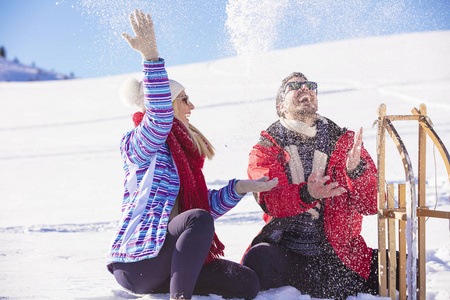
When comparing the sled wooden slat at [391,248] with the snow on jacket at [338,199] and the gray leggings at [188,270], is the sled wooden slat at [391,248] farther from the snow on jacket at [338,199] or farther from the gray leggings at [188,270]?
the gray leggings at [188,270]

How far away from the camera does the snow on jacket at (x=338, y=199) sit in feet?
8.64

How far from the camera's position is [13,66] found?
6794 cm

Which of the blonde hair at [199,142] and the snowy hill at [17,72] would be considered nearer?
the blonde hair at [199,142]

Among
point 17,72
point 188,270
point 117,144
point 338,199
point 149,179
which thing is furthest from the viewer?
point 17,72

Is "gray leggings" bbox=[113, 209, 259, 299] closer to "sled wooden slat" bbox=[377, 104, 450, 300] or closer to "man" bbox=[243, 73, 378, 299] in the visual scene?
"man" bbox=[243, 73, 378, 299]

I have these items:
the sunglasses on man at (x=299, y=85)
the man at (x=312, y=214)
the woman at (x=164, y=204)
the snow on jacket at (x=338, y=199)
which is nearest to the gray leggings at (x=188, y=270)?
the woman at (x=164, y=204)

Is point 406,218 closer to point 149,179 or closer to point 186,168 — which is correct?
point 186,168

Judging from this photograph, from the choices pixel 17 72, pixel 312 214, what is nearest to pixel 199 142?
pixel 312 214

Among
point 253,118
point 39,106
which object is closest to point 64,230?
point 253,118

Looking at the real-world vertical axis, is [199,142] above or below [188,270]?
above

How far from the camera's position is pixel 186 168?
8.01 ft

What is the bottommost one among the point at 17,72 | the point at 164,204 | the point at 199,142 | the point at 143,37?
the point at 164,204

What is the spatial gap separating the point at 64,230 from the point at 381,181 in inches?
145

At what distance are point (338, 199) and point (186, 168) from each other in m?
0.85
